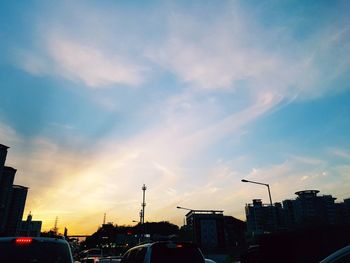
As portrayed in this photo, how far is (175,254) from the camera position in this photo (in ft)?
24.8

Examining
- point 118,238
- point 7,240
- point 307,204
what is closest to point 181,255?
point 7,240

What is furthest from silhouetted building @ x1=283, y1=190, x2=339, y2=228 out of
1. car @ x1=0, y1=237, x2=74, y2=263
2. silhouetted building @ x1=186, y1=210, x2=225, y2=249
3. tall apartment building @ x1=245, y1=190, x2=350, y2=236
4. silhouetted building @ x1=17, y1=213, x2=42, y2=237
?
car @ x1=0, y1=237, x2=74, y2=263

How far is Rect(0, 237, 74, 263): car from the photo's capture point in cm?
534

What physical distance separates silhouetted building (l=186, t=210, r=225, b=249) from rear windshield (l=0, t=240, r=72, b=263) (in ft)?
111

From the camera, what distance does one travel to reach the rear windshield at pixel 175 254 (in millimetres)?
7391

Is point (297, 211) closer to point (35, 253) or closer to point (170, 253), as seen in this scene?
point (170, 253)

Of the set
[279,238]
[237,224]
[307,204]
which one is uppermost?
[307,204]

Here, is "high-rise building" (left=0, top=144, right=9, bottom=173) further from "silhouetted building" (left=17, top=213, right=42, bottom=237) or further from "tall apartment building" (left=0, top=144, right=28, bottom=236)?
"silhouetted building" (left=17, top=213, right=42, bottom=237)

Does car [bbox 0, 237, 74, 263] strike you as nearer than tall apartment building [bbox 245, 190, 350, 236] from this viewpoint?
Yes

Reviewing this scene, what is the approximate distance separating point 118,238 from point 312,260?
60.8 metres

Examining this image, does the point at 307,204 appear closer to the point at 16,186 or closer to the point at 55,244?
the point at 16,186

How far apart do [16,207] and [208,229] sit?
83.8 metres

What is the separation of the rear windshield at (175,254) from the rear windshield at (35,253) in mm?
2335

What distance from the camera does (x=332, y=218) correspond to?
383 feet
